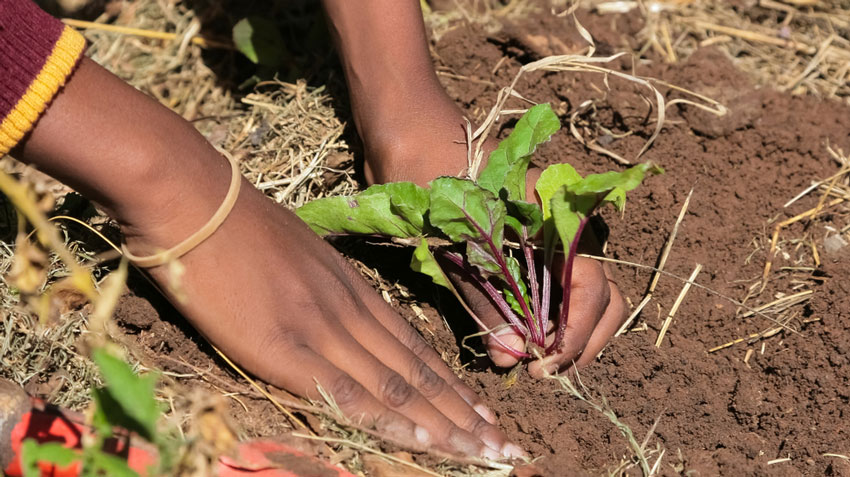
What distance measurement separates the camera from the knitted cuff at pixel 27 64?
1541 millimetres

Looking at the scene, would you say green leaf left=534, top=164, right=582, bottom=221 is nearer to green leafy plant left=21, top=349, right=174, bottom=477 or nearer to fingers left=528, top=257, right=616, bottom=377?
fingers left=528, top=257, right=616, bottom=377

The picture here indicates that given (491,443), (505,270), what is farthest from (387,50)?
(491,443)

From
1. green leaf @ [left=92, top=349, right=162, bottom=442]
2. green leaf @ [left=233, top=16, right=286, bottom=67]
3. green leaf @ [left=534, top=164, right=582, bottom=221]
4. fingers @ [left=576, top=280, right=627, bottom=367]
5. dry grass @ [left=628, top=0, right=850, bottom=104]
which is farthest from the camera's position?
dry grass @ [left=628, top=0, right=850, bottom=104]

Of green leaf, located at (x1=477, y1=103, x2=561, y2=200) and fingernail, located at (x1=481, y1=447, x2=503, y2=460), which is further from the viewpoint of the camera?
green leaf, located at (x1=477, y1=103, x2=561, y2=200)

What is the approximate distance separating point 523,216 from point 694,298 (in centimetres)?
57

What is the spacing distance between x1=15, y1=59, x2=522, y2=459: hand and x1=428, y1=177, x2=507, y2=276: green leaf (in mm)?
299

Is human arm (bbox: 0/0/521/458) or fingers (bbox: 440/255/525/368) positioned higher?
human arm (bbox: 0/0/521/458)

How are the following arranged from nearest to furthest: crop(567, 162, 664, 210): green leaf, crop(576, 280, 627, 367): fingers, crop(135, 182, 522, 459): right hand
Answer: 1. crop(567, 162, 664, 210): green leaf
2. crop(135, 182, 522, 459): right hand
3. crop(576, 280, 627, 367): fingers

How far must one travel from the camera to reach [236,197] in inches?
69.6

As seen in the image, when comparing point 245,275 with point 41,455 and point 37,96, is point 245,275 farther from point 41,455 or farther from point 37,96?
point 41,455

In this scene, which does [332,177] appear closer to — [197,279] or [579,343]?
[197,279]

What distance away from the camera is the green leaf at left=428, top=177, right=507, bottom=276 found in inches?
66.8

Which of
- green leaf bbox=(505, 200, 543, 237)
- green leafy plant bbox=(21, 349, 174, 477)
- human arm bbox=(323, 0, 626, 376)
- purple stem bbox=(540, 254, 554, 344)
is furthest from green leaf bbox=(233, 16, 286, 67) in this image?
green leafy plant bbox=(21, 349, 174, 477)

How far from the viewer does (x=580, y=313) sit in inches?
69.9
